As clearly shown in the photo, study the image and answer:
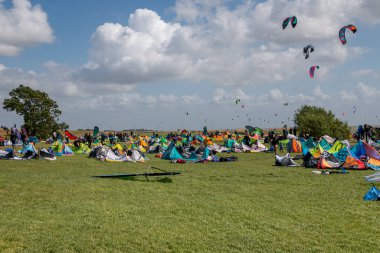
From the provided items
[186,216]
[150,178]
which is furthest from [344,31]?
[186,216]

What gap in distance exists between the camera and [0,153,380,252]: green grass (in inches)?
263

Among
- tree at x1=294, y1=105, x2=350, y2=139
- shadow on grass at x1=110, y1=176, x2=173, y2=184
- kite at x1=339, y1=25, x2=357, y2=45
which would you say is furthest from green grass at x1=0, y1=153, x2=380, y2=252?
tree at x1=294, y1=105, x2=350, y2=139

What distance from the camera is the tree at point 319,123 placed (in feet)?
162

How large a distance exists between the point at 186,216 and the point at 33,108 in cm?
4531

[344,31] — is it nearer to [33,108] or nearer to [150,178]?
[150,178]

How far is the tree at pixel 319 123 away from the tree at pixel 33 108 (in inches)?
1326

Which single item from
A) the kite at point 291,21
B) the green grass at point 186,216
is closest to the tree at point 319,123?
the kite at point 291,21

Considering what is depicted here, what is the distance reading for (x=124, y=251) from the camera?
20.8ft

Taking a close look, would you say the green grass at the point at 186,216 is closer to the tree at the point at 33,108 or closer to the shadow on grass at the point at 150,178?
the shadow on grass at the point at 150,178

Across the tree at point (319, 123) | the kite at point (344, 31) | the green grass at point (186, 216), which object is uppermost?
the kite at point (344, 31)

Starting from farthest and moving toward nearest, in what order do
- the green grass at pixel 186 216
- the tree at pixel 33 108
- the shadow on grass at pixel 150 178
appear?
the tree at pixel 33 108, the shadow on grass at pixel 150 178, the green grass at pixel 186 216

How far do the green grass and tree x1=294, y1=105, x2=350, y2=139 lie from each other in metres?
37.0

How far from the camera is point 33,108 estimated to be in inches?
1921

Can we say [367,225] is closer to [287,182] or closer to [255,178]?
[287,182]
